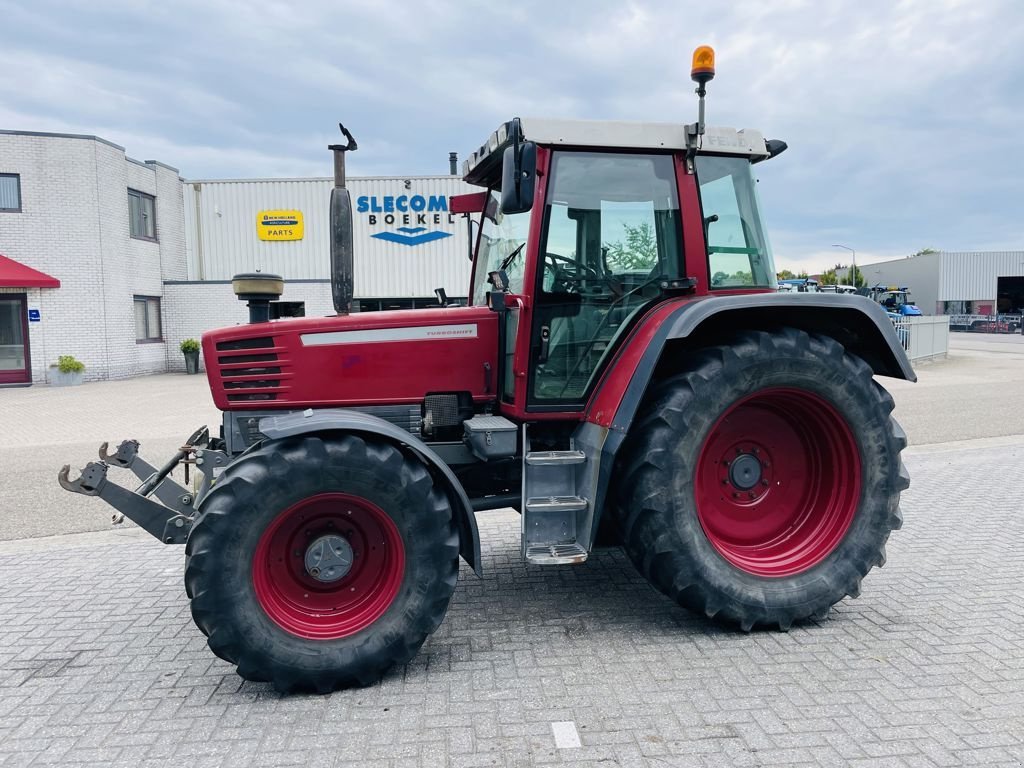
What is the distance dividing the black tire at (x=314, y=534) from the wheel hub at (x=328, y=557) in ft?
0.28

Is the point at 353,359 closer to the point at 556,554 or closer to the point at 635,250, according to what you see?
the point at 556,554

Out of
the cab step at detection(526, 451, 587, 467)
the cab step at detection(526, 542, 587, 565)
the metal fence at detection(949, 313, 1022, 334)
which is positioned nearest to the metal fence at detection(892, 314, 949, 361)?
the cab step at detection(526, 451, 587, 467)

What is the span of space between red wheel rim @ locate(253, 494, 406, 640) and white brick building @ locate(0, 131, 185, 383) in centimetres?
1774

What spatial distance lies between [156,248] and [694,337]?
20.7 m

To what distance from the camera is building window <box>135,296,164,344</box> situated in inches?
815

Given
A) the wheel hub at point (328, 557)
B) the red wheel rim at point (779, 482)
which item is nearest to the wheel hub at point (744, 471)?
the red wheel rim at point (779, 482)

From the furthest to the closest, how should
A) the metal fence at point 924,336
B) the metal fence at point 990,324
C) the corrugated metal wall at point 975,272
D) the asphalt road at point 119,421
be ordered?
the corrugated metal wall at point 975,272, the metal fence at point 990,324, the metal fence at point 924,336, the asphalt road at point 119,421

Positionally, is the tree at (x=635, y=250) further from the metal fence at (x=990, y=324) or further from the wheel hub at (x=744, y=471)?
the metal fence at (x=990, y=324)

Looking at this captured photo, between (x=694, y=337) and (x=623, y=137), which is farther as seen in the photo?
(x=694, y=337)

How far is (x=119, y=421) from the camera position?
12.1 metres

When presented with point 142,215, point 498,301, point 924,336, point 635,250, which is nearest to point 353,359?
point 498,301

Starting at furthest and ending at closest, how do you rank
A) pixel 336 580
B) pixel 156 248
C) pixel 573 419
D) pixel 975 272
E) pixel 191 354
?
pixel 975 272 → pixel 191 354 → pixel 156 248 → pixel 573 419 → pixel 336 580

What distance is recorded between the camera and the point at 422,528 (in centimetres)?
335

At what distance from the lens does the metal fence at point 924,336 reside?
2038 cm
